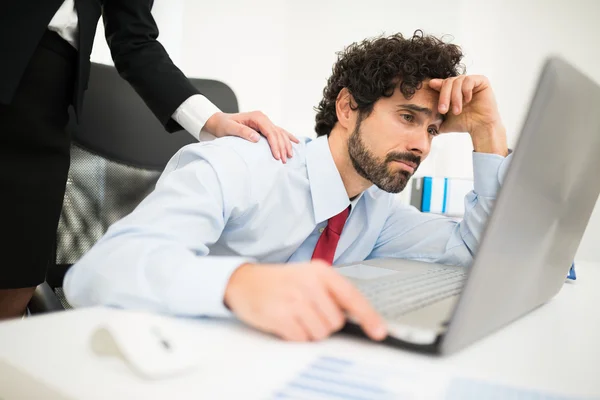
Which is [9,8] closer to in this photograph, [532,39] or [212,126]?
[212,126]

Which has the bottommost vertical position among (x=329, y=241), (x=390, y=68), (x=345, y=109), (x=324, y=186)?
(x=329, y=241)

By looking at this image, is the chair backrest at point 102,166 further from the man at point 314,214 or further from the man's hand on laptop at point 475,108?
the man's hand on laptop at point 475,108

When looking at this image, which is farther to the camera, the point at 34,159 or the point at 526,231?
the point at 34,159

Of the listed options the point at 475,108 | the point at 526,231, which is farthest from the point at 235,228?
the point at 475,108

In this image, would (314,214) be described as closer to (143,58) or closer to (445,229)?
(445,229)

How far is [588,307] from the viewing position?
0.69 metres

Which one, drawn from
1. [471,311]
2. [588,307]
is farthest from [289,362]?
[588,307]

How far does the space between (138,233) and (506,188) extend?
0.43 meters

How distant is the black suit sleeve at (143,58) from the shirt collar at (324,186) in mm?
325

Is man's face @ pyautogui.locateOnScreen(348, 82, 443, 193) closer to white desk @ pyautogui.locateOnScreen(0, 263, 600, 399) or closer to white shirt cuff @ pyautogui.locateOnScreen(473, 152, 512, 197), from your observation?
white shirt cuff @ pyautogui.locateOnScreen(473, 152, 512, 197)

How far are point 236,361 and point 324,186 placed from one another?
610 mm

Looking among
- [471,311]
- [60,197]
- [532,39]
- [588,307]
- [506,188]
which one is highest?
[532,39]

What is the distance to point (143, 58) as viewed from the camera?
98 centimetres

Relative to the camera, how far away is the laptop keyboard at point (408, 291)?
46 centimetres
